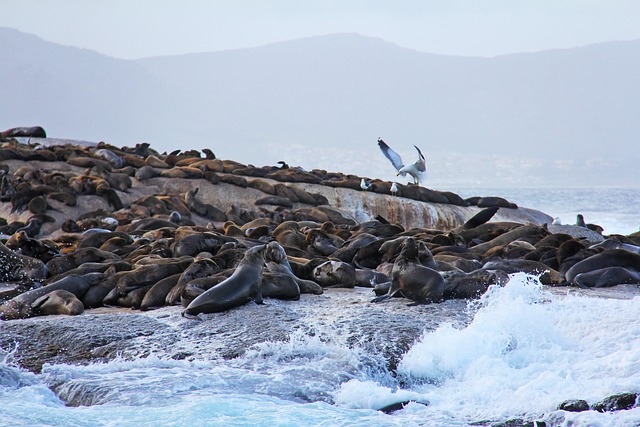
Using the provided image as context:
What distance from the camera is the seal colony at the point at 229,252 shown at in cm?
745

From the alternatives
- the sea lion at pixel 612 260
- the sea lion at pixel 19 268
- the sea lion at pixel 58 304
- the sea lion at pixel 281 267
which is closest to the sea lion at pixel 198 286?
the sea lion at pixel 281 267

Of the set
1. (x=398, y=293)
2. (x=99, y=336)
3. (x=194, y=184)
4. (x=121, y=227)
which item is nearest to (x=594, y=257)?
(x=398, y=293)

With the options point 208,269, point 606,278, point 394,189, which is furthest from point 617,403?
point 394,189

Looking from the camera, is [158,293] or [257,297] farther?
[158,293]

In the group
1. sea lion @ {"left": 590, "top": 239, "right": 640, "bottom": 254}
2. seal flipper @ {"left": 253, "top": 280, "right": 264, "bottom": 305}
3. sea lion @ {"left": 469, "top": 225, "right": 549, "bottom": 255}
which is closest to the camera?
seal flipper @ {"left": 253, "top": 280, "right": 264, "bottom": 305}

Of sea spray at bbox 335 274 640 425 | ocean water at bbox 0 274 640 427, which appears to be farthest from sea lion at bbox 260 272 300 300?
sea spray at bbox 335 274 640 425

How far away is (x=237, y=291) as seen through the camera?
7086mm

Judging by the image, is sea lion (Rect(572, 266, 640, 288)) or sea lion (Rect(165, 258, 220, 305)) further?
sea lion (Rect(572, 266, 640, 288))

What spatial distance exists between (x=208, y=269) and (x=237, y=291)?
0.81 meters

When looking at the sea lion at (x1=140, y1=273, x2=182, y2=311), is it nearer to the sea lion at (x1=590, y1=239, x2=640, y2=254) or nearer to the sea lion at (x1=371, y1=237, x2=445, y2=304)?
the sea lion at (x1=371, y1=237, x2=445, y2=304)

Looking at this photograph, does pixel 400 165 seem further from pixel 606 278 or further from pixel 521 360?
pixel 521 360

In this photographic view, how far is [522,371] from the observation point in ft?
18.3

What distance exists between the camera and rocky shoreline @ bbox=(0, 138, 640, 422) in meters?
6.41

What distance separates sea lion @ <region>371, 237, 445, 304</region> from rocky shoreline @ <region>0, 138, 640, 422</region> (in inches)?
3.9
